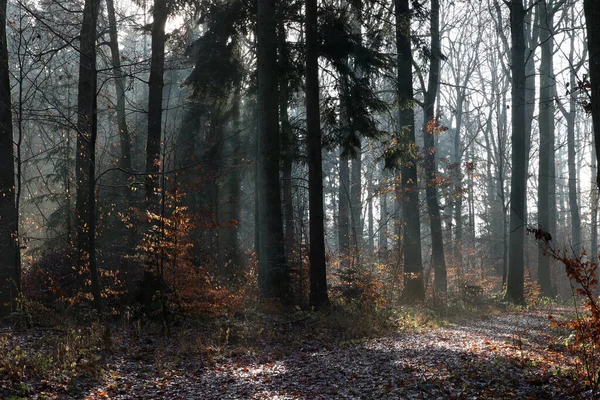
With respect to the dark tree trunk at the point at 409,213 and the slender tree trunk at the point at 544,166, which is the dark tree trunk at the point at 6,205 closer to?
the dark tree trunk at the point at 409,213

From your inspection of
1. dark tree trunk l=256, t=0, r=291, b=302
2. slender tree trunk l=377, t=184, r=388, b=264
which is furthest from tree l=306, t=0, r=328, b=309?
slender tree trunk l=377, t=184, r=388, b=264

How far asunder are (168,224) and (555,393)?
23.7ft

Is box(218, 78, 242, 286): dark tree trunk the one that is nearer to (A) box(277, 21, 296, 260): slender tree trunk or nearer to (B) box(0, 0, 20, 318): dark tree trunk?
(A) box(277, 21, 296, 260): slender tree trunk

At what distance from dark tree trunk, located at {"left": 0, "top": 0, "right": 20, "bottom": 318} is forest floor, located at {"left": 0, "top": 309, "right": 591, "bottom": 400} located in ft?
4.11

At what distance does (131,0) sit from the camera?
1399 centimetres

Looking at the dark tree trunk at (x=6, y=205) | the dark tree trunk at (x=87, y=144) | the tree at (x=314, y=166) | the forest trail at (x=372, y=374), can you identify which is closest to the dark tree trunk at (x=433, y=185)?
the tree at (x=314, y=166)

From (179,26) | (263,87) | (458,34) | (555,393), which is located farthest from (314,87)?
(458,34)

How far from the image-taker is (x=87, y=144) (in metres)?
9.90

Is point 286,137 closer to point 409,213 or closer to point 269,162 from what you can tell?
point 269,162

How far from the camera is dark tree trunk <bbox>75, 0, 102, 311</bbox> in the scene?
28.6 feet

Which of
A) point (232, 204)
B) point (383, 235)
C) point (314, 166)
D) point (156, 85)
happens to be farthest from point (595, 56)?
point (383, 235)

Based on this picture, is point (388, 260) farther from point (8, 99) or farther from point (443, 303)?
point (8, 99)

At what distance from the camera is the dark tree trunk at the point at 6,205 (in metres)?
9.84

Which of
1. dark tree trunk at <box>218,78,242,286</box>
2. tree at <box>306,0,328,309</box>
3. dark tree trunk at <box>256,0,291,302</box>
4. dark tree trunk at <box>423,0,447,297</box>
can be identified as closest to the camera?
tree at <box>306,0,328,309</box>
